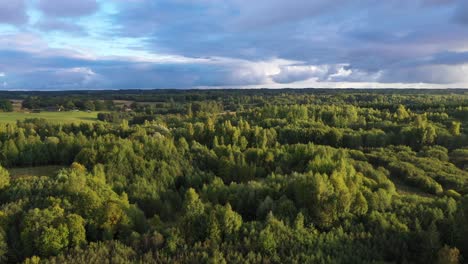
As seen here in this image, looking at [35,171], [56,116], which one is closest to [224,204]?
[35,171]

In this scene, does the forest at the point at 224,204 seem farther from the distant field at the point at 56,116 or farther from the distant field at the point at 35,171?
the distant field at the point at 56,116

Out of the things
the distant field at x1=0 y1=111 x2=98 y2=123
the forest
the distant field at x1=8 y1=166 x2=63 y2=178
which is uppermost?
the distant field at x1=0 y1=111 x2=98 y2=123

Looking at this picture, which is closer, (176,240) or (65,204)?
(176,240)

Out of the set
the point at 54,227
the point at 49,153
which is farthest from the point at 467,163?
the point at 49,153

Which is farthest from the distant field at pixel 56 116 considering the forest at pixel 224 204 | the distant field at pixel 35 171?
the distant field at pixel 35 171

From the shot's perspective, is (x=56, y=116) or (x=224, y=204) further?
(x=56, y=116)

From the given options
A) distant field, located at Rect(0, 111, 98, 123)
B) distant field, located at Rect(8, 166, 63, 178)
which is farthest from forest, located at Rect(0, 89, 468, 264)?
distant field, located at Rect(0, 111, 98, 123)

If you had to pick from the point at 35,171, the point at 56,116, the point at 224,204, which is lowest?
the point at 35,171

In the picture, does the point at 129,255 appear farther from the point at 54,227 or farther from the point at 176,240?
the point at 54,227

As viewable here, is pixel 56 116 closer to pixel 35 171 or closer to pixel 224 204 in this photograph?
pixel 35 171

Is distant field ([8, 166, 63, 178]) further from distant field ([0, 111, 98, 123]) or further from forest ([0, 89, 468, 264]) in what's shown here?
distant field ([0, 111, 98, 123])

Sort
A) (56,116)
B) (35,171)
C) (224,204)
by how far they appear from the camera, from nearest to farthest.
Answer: (224,204), (35,171), (56,116)
